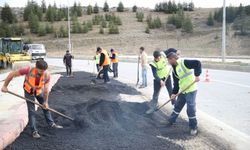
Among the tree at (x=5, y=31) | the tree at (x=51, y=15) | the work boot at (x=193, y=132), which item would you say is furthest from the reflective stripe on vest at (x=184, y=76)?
the tree at (x=51, y=15)

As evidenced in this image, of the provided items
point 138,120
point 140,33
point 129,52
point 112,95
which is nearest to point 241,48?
point 129,52

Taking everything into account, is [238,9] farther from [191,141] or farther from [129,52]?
[191,141]

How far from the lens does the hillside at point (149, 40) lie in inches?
2154

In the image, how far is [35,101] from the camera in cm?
753

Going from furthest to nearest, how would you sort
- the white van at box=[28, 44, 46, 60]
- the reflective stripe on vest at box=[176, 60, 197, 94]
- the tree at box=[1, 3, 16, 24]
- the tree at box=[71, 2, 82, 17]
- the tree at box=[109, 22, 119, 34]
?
the tree at box=[71, 2, 82, 17]
the tree at box=[1, 3, 16, 24]
the tree at box=[109, 22, 119, 34]
the white van at box=[28, 44, 46, 60]
the reflective stripe on vest at box=[176, 60, 197, 94]

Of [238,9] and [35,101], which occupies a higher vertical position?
[238,9]

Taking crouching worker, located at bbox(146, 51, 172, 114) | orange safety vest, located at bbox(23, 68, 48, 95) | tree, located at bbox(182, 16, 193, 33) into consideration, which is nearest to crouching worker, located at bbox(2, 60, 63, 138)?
orange safety vest, located at bbox(23, 68, 48, 95)

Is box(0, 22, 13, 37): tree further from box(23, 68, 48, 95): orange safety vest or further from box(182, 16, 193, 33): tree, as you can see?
box(23, 68, 48, 95): orange safety vest

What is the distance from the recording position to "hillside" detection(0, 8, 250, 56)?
5470cm

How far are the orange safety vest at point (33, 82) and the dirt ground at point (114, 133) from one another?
0.79 meters

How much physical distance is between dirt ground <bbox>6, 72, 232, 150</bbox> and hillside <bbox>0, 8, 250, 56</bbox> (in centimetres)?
4271

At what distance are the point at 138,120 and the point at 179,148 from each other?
2.01m

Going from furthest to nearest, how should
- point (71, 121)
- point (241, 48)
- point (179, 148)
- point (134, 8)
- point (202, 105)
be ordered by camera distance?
1. point (134, 8)
2. point (241, 48)
3. point (202, 105)
4. point (71, 121)
5. point (179, 148)

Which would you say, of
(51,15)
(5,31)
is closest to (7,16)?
(51,15)
